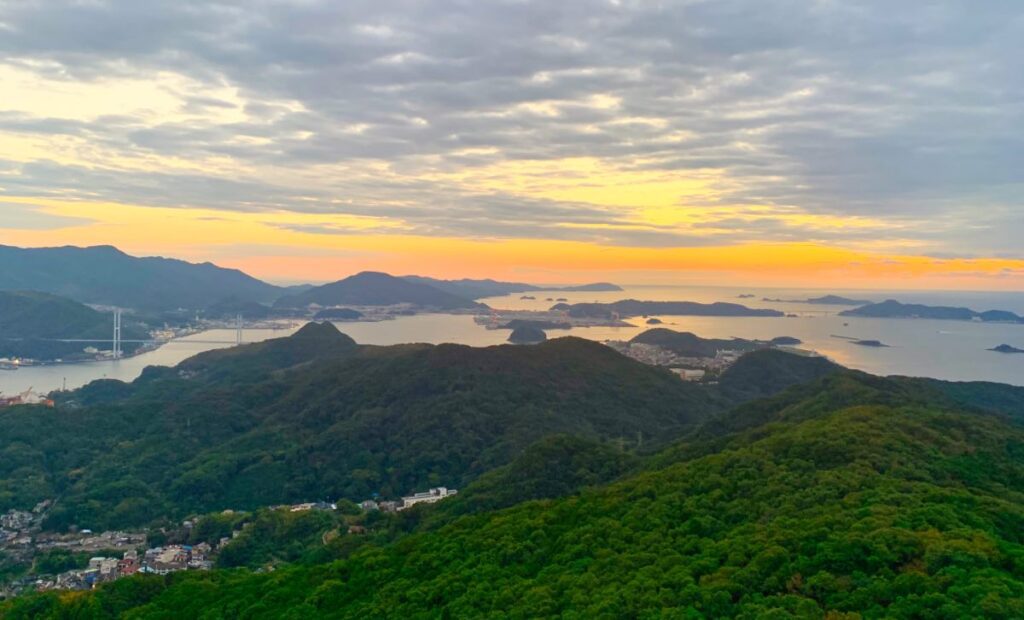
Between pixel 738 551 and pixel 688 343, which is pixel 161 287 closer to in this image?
pixel 688 343

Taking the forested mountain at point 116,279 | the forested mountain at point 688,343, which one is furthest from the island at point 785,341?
the forested mountain at point 116,279

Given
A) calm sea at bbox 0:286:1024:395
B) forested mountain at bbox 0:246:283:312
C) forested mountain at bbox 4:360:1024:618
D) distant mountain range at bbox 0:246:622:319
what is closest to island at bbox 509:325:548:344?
calm sea at bbox 0:286:1024:395

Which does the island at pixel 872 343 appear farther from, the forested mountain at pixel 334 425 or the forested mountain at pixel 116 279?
the forested mountain at pixel 116 279

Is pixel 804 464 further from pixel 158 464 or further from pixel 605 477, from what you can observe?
pixel 158 464

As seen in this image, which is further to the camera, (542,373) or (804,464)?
(542,373)

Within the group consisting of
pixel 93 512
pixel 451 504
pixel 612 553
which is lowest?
pixel 93 512

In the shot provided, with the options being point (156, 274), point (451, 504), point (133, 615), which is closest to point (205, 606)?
point (133, 615)

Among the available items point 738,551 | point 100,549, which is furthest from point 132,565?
point 738,551

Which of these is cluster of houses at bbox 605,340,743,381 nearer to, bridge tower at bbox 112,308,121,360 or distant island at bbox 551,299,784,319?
distant island at bbox 551,299,784,319
